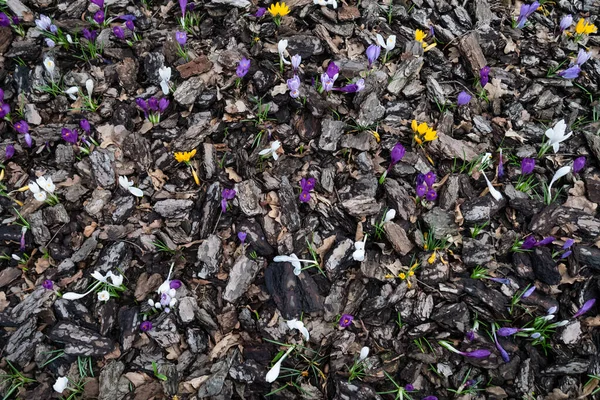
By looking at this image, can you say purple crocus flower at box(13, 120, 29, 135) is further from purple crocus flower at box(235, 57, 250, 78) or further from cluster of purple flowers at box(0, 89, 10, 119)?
purple crocus flower at box(235, 57, 250, 78)

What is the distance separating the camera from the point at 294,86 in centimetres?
260

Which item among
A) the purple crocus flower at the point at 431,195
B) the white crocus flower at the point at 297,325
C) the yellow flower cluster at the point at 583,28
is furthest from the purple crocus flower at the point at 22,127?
the yellow flower cluster at the point at 583,28

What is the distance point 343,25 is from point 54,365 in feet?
8.87

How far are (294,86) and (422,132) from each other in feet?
2.62

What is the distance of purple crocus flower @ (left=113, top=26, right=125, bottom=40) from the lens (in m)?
2.89

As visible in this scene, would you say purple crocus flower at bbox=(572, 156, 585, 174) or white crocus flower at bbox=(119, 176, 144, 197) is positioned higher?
purple crocus flower at bbox=(572, 156, 585, 174)

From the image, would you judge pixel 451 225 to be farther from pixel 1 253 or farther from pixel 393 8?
pixel 1 253

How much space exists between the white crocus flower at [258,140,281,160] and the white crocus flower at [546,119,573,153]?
1584mm

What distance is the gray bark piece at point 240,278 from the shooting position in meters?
2.29

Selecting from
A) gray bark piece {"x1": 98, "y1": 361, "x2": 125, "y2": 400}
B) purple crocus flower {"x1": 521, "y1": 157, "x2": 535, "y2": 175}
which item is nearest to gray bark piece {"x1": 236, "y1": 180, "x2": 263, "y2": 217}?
gray bark piece {"x1": 98, "y1": 361, "x2": 125, "y2": 400}

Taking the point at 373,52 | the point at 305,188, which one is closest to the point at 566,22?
the point at 373,52

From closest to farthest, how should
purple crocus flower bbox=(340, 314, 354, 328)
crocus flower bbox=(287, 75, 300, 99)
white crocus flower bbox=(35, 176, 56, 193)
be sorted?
1. purple crocus flower bbox=(340, 314, 354, 328)
2. white crocus flower bbox=(35, 176, 56, 193)
3. crocus flower bbox=(287, 75, 300, 99)

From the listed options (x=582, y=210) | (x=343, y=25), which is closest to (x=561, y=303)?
(x=582, y=210)

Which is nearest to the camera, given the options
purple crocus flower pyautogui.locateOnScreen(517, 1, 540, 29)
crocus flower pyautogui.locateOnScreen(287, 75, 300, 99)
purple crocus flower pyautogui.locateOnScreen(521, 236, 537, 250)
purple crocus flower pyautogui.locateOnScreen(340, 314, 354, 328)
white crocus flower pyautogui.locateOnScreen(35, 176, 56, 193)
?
purple crocus flower pyautogui.locateOnScreen(340, 314, 354, 328)
